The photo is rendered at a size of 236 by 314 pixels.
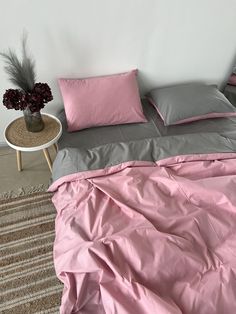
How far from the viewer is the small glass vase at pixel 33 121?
5.09ft

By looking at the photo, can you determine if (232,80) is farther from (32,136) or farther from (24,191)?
(24,191)

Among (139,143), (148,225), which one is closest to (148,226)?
(148,225)

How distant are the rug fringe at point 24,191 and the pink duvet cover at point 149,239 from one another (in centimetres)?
41

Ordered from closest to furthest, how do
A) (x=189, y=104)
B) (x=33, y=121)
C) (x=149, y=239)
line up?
(x=149, y=239) < (x=33, y=121) < (x=189, y=104)

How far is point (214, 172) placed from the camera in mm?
1444

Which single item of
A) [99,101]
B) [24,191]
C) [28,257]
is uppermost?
[99,101]

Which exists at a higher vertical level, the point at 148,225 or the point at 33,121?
the point at 33,121

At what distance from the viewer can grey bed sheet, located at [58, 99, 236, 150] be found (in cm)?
171

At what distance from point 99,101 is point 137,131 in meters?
0.30

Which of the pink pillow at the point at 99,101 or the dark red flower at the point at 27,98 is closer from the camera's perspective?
the dark red flower at the point at 27,98

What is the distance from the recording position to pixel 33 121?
1589 millimetres

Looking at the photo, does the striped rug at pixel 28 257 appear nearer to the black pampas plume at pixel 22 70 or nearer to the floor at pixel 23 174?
the floor at pixel 23 174

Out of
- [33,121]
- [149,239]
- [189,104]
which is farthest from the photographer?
[189,104]

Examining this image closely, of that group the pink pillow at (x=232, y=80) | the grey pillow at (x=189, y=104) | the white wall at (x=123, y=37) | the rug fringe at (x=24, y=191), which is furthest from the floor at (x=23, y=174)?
the pink pillow at (x=232, y=80)
